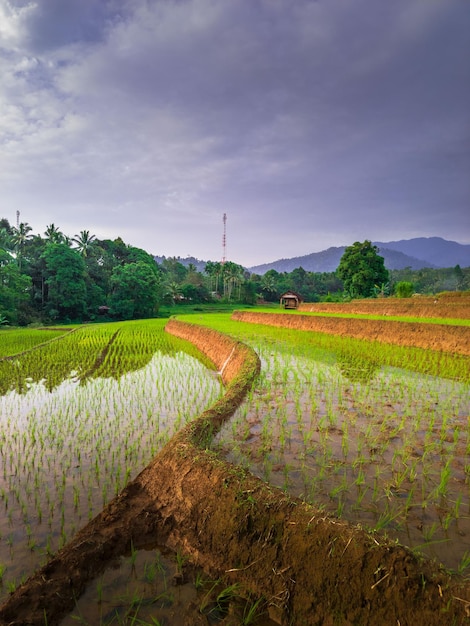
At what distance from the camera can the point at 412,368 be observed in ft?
24.3

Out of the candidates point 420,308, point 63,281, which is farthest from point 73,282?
point 420,308

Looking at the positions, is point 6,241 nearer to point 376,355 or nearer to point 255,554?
point 376,355

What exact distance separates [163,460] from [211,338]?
9.55 meters

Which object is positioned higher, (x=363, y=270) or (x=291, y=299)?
(x=363, y=270)

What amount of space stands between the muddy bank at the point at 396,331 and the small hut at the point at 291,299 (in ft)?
64.2

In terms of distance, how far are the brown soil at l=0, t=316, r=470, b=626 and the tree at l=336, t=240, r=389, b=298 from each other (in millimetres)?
37622

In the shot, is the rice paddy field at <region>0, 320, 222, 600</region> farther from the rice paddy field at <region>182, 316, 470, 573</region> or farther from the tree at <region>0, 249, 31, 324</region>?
the tree at <region>0, 249, 31, 324</region>

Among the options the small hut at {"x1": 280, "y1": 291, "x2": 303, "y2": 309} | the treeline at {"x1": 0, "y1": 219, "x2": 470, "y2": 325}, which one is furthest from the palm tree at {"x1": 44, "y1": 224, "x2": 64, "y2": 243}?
the small hut at {"x1": 280, "y1": 291, "x2": 303, "y2": 309}

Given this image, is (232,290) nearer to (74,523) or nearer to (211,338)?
(211,338)

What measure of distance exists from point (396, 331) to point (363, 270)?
1124 inches

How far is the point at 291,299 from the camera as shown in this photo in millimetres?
36594

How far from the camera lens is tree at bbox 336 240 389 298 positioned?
3706 cm

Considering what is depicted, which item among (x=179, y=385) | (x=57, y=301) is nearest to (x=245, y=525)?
(x=179, y=385)

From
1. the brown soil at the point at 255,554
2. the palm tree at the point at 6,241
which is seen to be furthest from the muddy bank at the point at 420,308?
the palm tree at the point at 6,241
